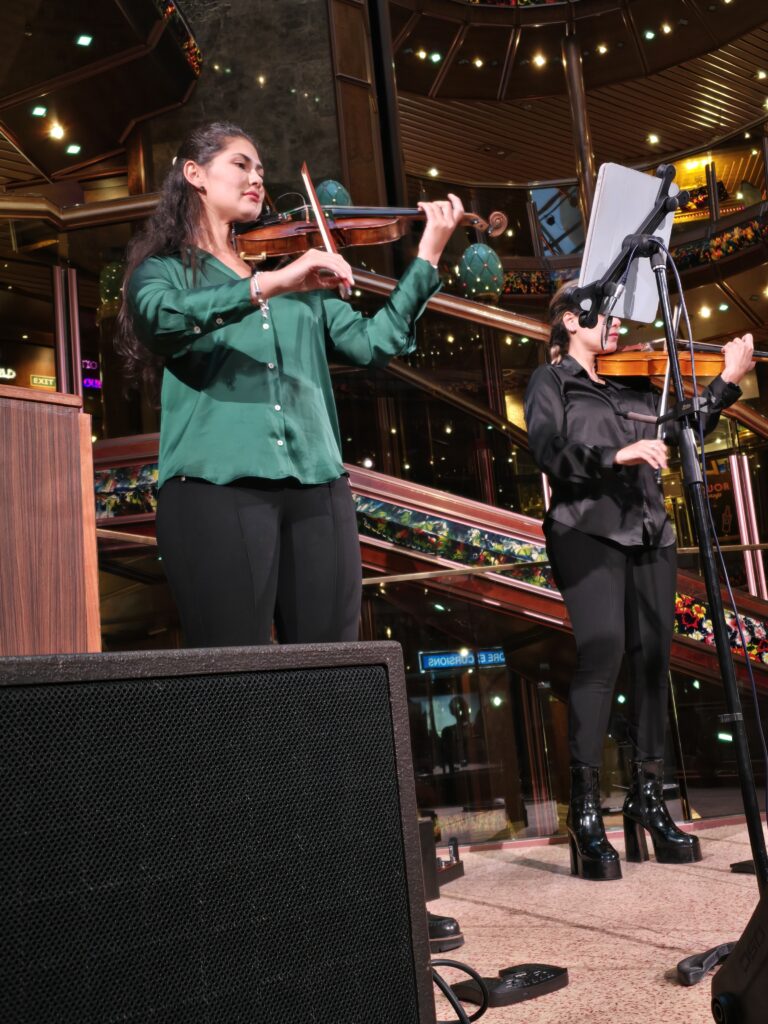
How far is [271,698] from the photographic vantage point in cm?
105

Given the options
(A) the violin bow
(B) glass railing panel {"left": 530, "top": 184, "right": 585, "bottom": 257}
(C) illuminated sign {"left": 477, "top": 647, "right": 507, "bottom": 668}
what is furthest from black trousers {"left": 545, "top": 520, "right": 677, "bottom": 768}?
(B) glass railing panel {"left": 530, "top": 184, "right": 585, "bottom": 257}

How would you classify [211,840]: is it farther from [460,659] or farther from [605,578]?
[460,659]

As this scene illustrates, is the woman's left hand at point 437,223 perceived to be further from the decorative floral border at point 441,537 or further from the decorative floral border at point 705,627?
the decorative floral border at point 441,537

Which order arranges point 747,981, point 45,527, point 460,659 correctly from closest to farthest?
point 747,981, point 45,527, point 460,659

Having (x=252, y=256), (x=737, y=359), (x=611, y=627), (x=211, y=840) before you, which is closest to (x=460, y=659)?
(x=611, y=627)

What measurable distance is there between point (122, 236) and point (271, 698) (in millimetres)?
5066

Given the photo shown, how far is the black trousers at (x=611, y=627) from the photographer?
273 cm

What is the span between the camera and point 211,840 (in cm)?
97

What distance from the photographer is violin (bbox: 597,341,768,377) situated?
9.41ft

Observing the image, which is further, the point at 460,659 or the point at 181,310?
the point at 460,659

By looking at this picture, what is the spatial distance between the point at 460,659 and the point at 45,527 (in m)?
2.13

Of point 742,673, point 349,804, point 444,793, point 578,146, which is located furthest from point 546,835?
point 578,146

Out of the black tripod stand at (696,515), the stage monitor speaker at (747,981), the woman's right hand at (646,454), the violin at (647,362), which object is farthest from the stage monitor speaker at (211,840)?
the violin at (647,362)

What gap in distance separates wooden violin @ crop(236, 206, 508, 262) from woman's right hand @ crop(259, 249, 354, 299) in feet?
0.88
